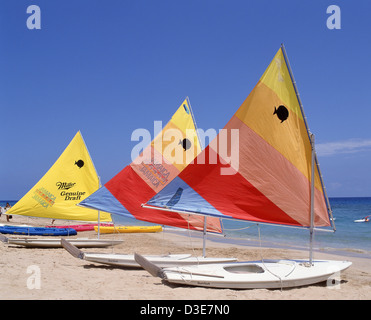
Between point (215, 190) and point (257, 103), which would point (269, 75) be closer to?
point (257, 103)

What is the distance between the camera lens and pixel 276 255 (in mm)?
15109

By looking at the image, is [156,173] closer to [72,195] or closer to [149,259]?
[149,259]

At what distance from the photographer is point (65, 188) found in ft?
51.6

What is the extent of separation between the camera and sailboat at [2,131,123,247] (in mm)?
15555

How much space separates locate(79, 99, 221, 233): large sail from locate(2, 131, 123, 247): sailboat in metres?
3.32

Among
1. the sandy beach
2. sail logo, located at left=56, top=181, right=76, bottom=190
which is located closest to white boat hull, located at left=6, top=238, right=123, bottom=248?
sail logo, located at left=56, top=181, right=76, bottom=190

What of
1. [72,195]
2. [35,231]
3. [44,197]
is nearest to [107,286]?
[72,195]

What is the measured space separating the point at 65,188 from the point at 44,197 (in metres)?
0.90

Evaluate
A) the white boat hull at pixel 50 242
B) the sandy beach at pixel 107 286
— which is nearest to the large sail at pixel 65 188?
the white boat hull at pixel 50 242

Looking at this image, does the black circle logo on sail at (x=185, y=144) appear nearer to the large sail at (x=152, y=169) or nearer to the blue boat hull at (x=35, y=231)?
the large sail at (x=152, y=169)

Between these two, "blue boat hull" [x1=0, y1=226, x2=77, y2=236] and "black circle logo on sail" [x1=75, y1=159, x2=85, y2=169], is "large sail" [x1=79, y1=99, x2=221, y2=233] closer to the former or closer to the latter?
"black circle logo on sail" [x1=75, y1=159, x2=85, y2=169]

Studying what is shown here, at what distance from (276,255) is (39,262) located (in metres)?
8.70

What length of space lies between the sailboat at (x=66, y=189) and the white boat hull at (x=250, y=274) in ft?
26.6

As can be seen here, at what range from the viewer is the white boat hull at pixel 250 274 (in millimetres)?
7543
